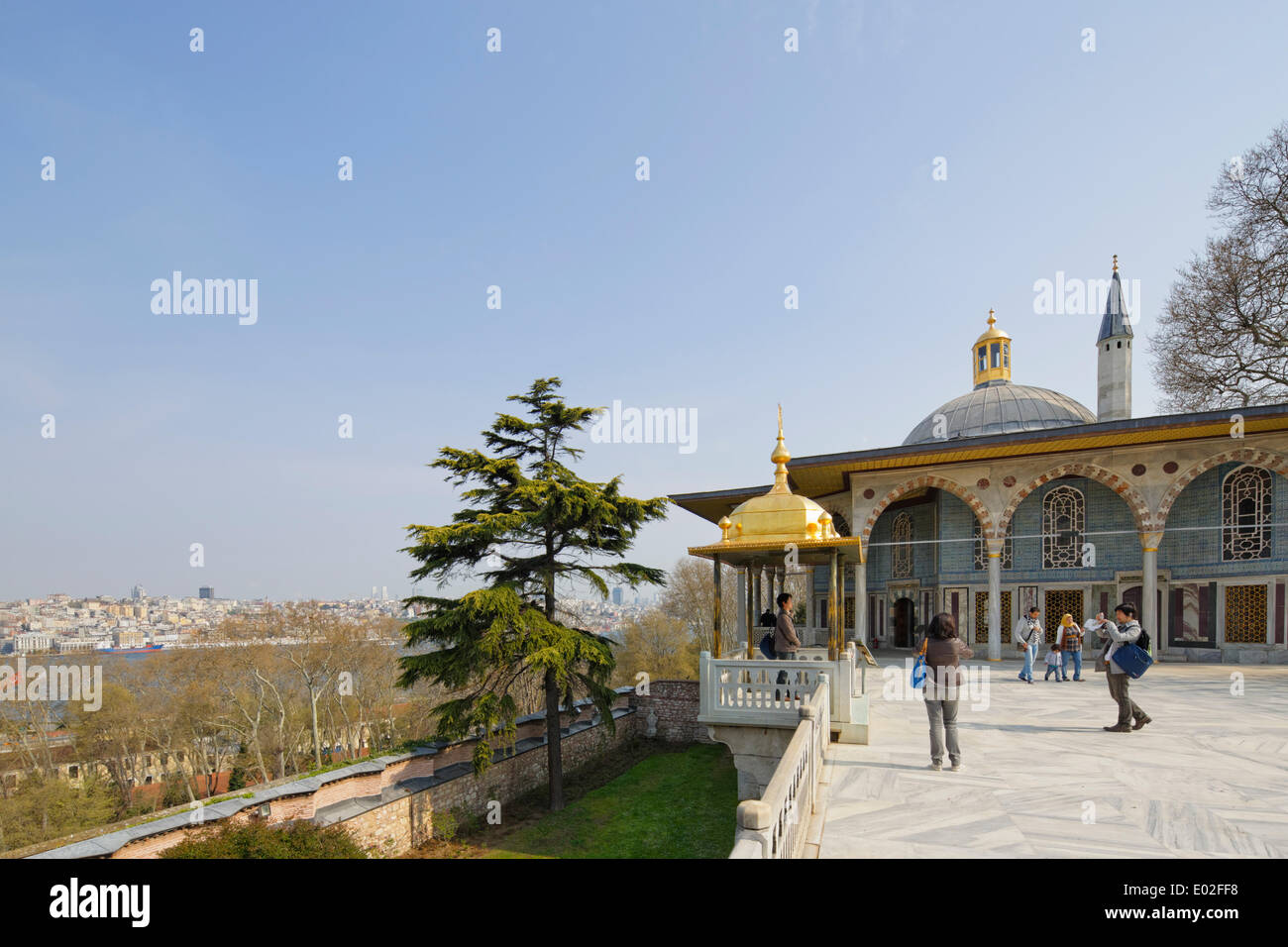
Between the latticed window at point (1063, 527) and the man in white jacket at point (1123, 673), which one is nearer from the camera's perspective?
the man in white jacket at point (1123, 673)

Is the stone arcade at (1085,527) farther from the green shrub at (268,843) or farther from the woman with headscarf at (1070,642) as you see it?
the green shrub at (268,843)

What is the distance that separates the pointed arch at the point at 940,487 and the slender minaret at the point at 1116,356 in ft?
30.8

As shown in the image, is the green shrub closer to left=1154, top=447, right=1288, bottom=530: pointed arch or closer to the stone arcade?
the stone arcade

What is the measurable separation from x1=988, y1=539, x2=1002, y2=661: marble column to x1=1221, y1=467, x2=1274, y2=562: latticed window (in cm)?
485

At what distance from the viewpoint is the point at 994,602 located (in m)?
15.6

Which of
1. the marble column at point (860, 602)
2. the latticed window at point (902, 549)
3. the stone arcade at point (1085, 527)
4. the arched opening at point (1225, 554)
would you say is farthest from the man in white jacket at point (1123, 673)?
the latticed window at point (902, 549)

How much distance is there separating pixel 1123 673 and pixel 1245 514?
37.1 feet

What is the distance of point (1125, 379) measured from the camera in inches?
826

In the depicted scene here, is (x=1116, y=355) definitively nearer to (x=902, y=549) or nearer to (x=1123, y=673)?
(x=902, y=549)

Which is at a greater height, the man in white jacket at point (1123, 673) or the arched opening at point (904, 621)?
the man in white jacket at point (1123, 673)

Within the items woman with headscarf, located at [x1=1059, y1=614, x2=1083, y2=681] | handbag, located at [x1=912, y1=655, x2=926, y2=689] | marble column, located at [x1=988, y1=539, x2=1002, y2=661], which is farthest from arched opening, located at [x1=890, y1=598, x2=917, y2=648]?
handbag, located at [x1=912, y1=655, x2=926, y2=689]

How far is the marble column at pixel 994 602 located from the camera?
1551 centimetres
